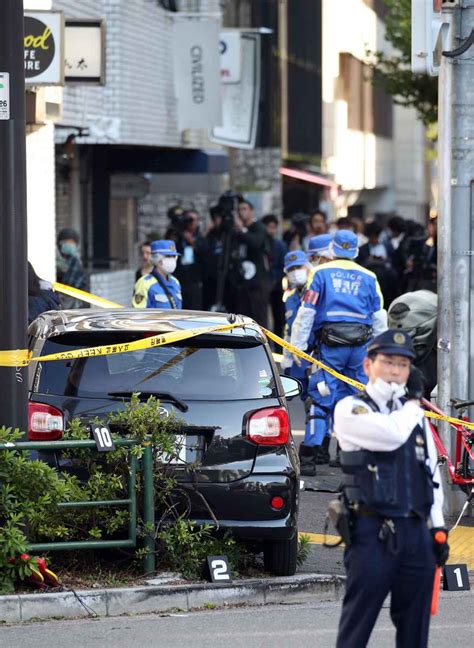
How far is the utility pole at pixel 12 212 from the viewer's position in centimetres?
769

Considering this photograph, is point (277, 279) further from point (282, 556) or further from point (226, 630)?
point (226, 630)

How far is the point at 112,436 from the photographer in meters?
7.84

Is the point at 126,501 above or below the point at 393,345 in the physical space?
below

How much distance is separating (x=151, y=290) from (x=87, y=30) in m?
3.44

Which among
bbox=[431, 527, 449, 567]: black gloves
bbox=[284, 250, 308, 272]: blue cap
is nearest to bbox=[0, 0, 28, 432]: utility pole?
bbox=[431, 527, 449, 567]: black gloves

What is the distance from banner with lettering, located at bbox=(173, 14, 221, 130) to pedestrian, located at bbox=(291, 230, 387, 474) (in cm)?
1046

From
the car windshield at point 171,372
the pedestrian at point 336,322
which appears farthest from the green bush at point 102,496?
the pedestrian at point 336,322

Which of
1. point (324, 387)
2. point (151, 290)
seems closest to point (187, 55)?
point (151, 290)

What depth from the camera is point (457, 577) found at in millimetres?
8117

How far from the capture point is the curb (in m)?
7.44

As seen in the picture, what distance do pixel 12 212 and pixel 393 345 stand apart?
2872 millimetres

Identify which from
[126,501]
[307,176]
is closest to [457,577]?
[126,501]

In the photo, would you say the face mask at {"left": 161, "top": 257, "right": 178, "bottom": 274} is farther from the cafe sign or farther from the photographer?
the photographer

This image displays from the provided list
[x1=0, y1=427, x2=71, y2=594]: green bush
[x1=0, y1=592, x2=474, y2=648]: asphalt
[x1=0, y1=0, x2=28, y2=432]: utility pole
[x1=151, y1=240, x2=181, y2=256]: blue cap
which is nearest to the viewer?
[x1=0, y1=592, x2=474, y2=648]: asphalt
